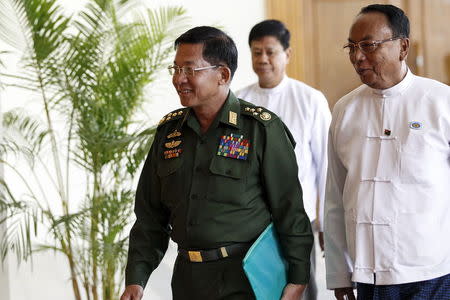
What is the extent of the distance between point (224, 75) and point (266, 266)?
0.60 metres

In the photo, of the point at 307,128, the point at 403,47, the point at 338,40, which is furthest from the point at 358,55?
the point at 338,40

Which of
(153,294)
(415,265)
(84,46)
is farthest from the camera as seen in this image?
(153,294)

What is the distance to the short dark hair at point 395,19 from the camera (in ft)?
7.34

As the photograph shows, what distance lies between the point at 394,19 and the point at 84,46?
2207 mm

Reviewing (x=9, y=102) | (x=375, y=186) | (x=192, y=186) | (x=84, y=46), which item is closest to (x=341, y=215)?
(x=375, y=186)

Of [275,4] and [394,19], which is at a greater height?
[275,4]

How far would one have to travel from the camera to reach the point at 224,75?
238 centimetres

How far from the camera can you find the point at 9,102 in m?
4.77

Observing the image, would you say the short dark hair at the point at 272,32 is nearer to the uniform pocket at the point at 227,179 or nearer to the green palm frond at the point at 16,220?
the green palm frond at the point at 16,220

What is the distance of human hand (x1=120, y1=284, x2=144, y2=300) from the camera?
7.88ft

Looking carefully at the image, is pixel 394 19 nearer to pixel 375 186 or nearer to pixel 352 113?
pixel 352 113

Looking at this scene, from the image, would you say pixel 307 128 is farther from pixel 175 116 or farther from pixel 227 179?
pixel 227 179

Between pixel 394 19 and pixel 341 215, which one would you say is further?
pixel 341 215

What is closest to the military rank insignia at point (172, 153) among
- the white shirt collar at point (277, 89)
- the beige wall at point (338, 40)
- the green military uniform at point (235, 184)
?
the green military uniform at point (235, 184)
